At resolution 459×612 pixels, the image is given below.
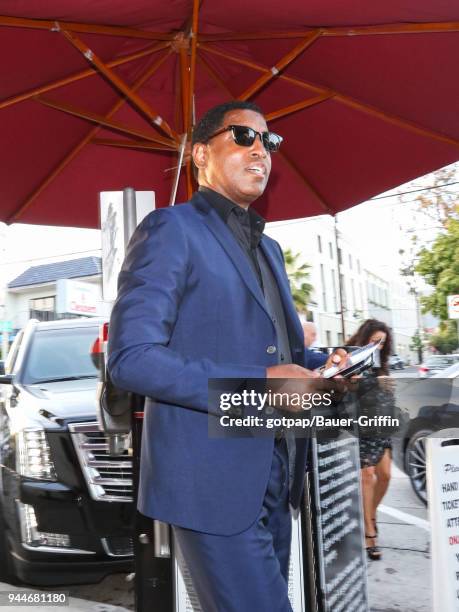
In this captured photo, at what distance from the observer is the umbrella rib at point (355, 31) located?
2955 mm

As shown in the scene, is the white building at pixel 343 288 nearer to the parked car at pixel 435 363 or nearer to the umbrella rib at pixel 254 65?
the parked car at pixel 435 363

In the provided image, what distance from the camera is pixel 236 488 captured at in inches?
61.2

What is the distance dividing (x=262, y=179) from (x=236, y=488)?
36.4 inches

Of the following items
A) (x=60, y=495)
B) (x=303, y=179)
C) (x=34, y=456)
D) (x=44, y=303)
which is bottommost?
(x=60, y=495)

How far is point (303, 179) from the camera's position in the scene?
450 cm

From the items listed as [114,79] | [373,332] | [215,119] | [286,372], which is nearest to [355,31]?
[114,79]

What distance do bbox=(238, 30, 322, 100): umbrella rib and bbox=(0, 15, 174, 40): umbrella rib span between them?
535 mm

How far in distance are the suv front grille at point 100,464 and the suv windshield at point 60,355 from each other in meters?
0.97

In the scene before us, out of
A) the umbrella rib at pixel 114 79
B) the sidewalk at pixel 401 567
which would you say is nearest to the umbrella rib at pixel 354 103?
the umbrella rib at pixel 114 79

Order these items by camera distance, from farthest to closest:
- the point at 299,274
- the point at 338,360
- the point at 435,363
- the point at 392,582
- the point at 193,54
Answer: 1. the point at 299,274
2. the point at 435,363
3. the point at 392,582
4. the point at 193,54
5. the point at 338,360

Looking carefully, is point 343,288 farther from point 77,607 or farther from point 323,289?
point 77,607

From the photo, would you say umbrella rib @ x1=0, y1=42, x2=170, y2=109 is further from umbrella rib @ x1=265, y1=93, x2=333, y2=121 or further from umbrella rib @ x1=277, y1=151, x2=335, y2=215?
umbrella rib @ x1=277, y1=151, x2=335, y2=215

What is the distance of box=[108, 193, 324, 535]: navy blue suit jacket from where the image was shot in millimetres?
1459

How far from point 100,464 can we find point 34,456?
0.44m
